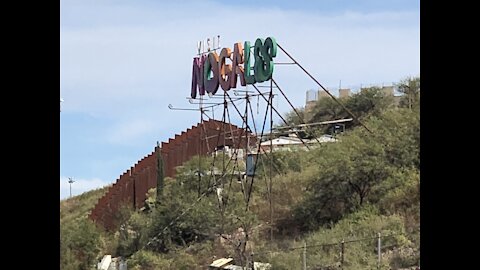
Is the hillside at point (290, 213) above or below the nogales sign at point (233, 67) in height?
below

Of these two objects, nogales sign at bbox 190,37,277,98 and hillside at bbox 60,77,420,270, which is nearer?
hillside at bbox 60,77,420,270

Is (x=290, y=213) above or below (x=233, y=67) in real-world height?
below

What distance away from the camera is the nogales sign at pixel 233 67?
175 inches

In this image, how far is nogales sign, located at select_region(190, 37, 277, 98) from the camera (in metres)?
4.44

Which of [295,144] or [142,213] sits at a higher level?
[295,144]

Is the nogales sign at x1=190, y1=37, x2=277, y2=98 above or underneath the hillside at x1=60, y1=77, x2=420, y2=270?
above

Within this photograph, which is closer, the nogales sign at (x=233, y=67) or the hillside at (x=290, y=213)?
the hillside at (x=290, y=213)

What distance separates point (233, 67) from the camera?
465 centimetres
